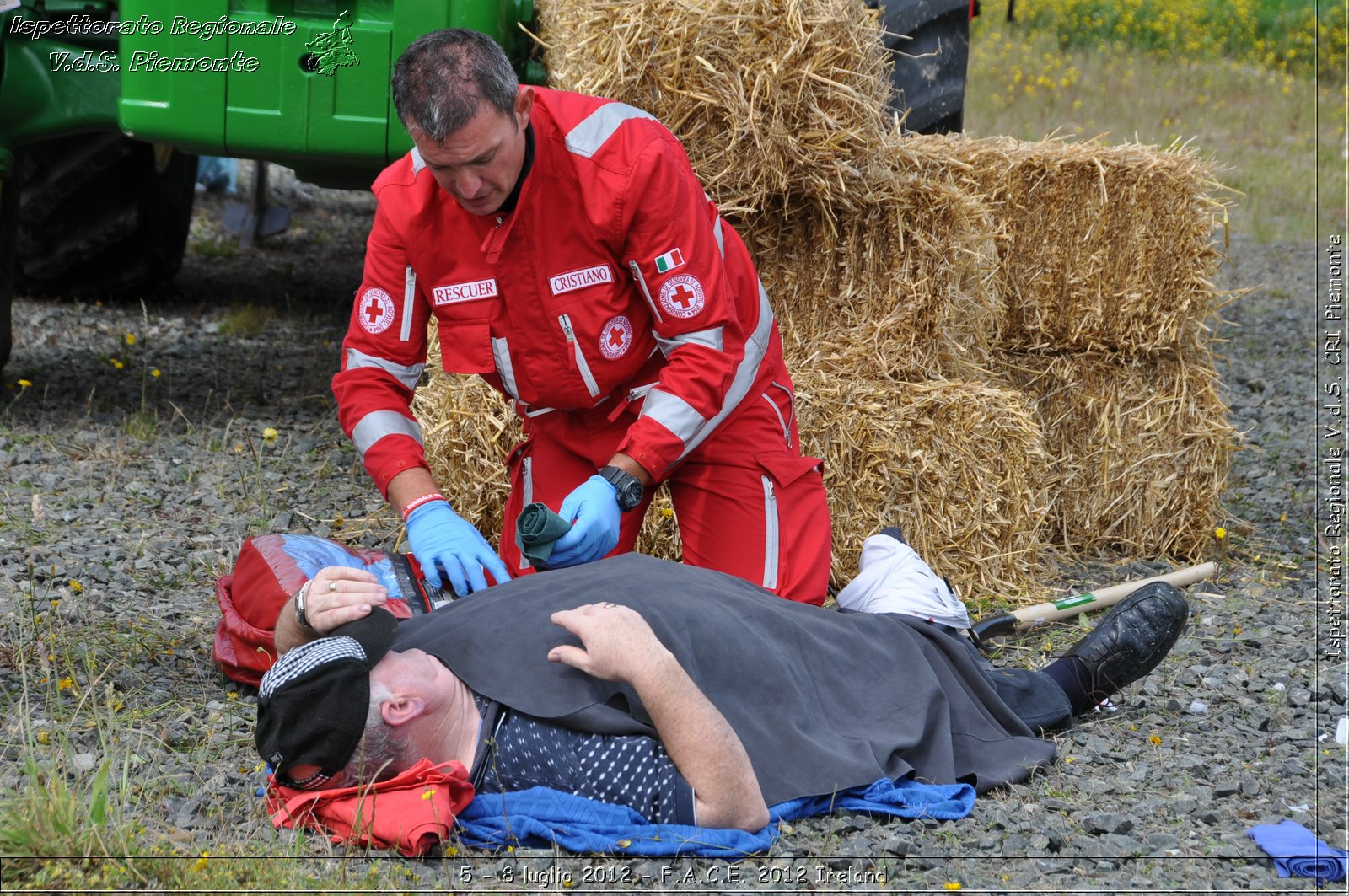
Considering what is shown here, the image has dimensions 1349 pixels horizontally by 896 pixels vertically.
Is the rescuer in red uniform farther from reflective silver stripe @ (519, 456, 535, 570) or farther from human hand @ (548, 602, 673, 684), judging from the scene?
human hand @ (548, 602, 673, 684)

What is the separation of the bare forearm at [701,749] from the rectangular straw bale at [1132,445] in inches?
108

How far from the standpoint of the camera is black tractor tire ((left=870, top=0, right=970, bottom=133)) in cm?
467

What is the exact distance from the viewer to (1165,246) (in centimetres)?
480

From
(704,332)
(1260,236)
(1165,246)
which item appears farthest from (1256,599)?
(1260,236)

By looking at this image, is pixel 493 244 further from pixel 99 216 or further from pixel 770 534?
pixel 99 216

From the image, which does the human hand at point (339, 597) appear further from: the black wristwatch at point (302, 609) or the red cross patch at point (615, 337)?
the red cross patch at point (615, 337)

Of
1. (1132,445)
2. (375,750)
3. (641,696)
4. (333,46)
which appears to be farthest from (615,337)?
(1132,445)

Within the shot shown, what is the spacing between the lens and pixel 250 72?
4121 mm

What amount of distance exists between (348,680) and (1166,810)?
166 centimetres

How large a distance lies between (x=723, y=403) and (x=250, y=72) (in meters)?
2.05

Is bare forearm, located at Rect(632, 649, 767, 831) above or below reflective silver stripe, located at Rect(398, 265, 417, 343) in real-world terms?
below

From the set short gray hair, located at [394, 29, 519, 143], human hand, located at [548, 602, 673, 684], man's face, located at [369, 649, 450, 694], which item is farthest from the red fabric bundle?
short gray hair, located at [394, 29, 519, 143]

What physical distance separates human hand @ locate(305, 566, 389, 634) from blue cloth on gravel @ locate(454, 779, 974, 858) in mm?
456

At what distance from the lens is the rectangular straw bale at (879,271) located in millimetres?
4281
